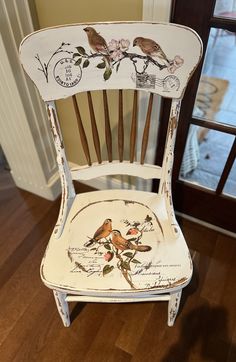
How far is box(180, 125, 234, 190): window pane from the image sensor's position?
141 cm

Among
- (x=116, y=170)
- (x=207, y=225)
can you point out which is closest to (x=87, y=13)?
(x=116, y=170)

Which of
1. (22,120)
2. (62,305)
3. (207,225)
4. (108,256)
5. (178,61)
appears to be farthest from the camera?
(207,225)

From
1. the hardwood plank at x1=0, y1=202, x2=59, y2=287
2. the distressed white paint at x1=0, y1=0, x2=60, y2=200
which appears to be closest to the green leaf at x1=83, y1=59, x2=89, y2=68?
the distressed white paint at x1=0, y1=0, x2=60, y2=200

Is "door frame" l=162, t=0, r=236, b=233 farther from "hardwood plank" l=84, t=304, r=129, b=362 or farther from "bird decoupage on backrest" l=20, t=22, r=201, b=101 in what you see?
"hardwood plank" l=84, t=304, r=129, b=362

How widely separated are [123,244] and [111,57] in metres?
0.55

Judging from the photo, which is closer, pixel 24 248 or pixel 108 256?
pixel 108 256

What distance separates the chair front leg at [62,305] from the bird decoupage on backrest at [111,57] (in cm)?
61

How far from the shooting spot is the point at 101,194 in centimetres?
106

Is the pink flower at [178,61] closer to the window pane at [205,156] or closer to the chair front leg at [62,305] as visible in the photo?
the window pane at [205,156]

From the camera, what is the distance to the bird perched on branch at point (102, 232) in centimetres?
93

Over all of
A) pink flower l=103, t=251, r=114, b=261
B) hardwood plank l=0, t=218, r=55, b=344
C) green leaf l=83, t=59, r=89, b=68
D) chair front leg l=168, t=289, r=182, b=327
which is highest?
green leaf l=83, t=59, r=89, b=68

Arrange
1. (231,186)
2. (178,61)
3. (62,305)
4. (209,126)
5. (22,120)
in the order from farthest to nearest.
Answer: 1. (231,186)
2. (22,120)
3. (209,126)
4. (62,305)
5. (178,61)

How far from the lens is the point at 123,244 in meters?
0.93

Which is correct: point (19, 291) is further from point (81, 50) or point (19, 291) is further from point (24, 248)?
point (81, 50)
